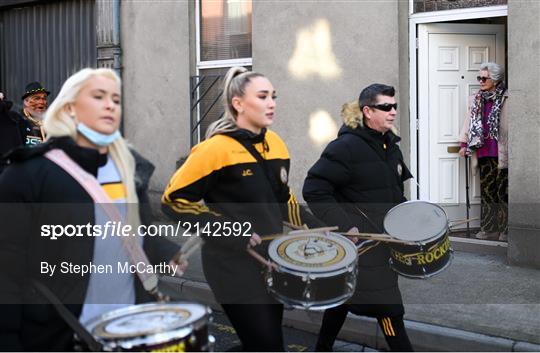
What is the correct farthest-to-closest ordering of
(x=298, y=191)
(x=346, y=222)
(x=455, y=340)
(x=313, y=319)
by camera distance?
(x=298, y=191) → (x=313, y=319) → (x=455, y=340) → (x=346, y=222)

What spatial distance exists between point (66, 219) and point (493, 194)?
7200mm

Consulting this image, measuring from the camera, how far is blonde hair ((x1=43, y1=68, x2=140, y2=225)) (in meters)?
3.01

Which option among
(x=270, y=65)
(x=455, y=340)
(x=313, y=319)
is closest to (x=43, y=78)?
(x=270, y=65)

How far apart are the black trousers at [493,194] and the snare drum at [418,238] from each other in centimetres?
454

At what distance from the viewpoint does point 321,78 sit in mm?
9883

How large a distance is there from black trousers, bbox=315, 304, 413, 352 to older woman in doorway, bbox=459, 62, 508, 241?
430 cm

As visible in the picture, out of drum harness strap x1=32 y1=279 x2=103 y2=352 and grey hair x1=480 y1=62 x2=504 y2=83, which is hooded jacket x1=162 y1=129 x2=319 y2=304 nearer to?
drum harness strap x1=32 y1=279 x2=103 y2=352

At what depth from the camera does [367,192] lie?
4.93 m

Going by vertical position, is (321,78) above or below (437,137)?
above

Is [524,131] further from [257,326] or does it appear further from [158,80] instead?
[158,80]

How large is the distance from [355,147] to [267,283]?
4.21 ft

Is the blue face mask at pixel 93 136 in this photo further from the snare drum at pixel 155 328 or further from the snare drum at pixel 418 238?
the snare drum at pixel 418 238

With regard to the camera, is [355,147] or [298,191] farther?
[298,191]

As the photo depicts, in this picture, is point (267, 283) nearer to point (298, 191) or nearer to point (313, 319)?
point (313, 319)
